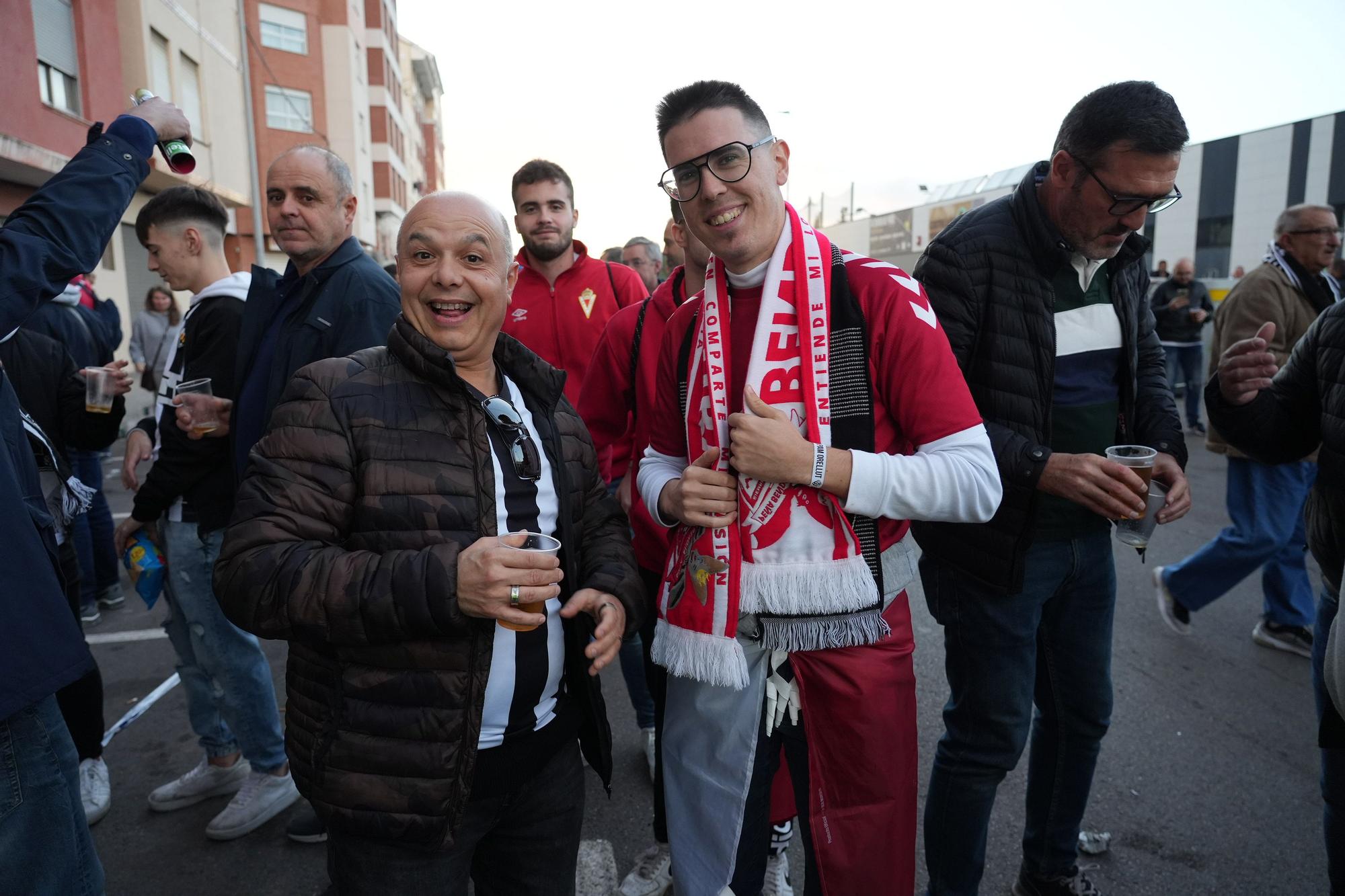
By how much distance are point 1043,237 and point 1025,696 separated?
49.3 inches

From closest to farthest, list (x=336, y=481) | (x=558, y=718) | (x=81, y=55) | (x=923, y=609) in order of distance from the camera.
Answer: (x=336, y=481) → (x=558, y=718) → (x=923, y=609) → (x=81, y=55)

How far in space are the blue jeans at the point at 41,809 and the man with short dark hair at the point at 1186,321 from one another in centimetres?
1147

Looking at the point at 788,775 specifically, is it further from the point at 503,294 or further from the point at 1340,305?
the point at 1340,305

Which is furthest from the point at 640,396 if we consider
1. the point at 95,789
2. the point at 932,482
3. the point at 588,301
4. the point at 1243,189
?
the point at 1243,189

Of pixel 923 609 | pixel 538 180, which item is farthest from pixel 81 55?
pixel 923 609

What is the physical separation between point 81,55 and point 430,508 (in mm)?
14925

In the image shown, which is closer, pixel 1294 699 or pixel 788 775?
pixel 788 775

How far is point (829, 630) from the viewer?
5.88ft

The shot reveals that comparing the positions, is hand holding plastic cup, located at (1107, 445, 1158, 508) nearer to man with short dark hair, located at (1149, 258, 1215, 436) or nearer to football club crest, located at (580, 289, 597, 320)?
football club crest, located at (580, 289, 597, 320)

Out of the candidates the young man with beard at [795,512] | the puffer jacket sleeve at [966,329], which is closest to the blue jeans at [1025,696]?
the puffer jacket sleeve at [966,329]

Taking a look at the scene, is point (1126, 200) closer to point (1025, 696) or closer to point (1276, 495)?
point (1025, 696)

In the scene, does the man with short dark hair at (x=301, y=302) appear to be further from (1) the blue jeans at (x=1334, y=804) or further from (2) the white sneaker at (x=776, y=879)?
Answer: (1) the blue jeans at (x=1334, y=804)

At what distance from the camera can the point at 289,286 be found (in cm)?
272

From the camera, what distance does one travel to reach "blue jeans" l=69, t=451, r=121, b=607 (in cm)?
513
